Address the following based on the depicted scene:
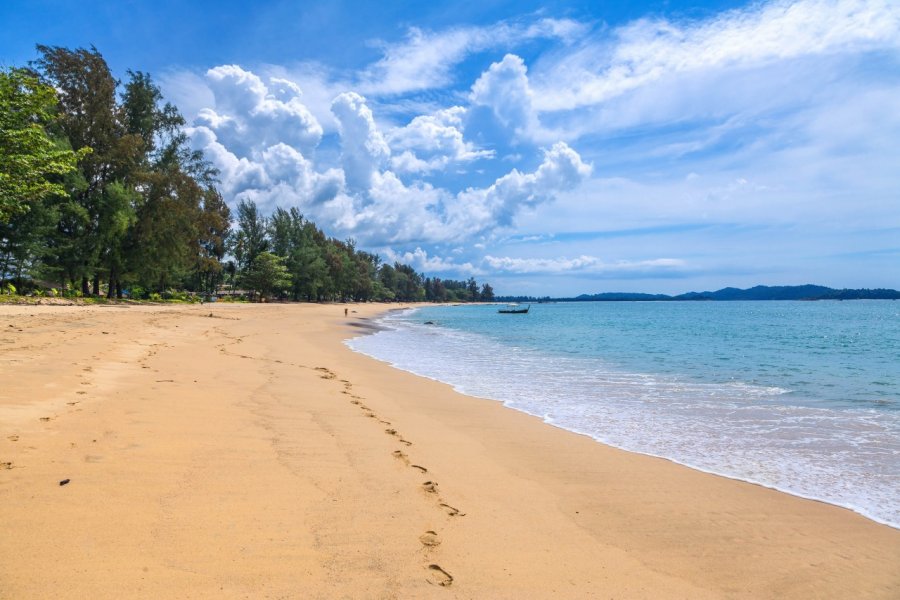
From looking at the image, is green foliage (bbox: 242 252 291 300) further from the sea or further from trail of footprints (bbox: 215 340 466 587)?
trail of footprints (bbox: 215 340 466 587)

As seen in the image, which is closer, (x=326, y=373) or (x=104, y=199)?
(x=326, y=373)

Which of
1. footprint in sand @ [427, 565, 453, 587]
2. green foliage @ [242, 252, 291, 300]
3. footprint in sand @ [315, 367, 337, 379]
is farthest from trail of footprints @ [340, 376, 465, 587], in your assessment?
green foliage @ [242, 252, 291, 300]

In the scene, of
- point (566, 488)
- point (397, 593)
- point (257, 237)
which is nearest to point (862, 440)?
point (566, 488)

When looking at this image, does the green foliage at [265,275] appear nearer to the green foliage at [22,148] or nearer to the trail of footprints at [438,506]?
the green foliage at [22,148]

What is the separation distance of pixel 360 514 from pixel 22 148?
56.5 ft

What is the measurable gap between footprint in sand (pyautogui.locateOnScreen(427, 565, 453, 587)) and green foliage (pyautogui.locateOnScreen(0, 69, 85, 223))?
16360 mm

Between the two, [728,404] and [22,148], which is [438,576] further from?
[22,148]

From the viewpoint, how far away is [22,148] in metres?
14.3

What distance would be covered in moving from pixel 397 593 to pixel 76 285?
42859 millimetres

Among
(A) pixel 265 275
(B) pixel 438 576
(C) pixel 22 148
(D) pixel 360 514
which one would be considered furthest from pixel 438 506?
(A) pixel 265 275

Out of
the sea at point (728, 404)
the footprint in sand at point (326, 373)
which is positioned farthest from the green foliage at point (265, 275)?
the footprint in sand at point (326, 373)

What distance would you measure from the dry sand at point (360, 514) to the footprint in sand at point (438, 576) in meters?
0.01

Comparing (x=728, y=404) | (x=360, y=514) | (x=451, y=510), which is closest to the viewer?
(x=360, y=514)

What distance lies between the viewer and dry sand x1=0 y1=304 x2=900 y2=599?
275 cm
